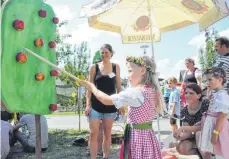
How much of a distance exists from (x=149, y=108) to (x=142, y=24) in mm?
3052

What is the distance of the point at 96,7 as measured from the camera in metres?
3.49

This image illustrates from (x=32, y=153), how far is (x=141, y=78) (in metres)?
3.01

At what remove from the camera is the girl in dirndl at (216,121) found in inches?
121

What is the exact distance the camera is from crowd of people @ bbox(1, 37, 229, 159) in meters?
2.60

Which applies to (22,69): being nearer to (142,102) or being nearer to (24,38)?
(24,38)

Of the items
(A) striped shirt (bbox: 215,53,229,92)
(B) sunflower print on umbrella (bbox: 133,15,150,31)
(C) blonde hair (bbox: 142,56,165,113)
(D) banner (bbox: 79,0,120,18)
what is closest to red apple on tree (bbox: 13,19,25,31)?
(C) blonde hair (bbox: 142,56,165,113)

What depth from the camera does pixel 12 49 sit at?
2.09 metres

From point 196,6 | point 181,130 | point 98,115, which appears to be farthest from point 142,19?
point 181,130

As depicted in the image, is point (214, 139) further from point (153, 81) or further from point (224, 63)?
point (224, 63)

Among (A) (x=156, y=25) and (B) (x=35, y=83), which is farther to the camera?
(A) (x=156, y=25)

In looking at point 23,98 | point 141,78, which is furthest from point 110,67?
point 23,98

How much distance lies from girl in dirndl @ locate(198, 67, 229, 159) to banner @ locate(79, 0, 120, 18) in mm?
1264

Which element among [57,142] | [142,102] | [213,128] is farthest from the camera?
[57,142]

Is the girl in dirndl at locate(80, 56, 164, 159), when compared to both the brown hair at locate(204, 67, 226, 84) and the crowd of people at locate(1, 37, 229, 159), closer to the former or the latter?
the crowd of people at locate(1, 37, 229, 159)
